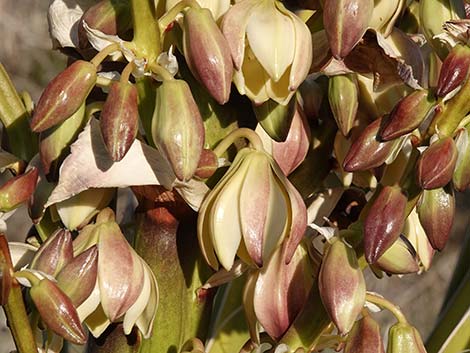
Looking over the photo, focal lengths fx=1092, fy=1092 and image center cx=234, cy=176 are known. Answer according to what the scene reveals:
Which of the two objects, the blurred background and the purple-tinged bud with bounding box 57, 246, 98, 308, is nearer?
the purple-tinged bud with bounding box 57, 246, 98, 308

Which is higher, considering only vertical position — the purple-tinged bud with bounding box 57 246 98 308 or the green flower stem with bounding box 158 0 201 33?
the green flower stem with bounding box 158 0 201 33

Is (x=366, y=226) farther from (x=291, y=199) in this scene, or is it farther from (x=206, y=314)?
(x=206, y=314)

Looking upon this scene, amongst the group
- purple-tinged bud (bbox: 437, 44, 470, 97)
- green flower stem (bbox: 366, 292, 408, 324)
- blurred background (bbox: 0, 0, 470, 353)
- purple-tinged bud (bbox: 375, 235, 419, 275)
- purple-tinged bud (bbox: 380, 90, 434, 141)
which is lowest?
blurred background (bbox: 0, 0, 470, 353)

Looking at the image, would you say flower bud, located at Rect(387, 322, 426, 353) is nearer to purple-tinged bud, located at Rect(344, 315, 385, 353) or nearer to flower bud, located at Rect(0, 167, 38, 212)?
purple-tinged bud, located at Rect(344, 315, 385, 353)

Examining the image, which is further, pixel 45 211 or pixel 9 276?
pixel 45 211

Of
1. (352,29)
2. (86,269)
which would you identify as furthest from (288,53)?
(86,269)

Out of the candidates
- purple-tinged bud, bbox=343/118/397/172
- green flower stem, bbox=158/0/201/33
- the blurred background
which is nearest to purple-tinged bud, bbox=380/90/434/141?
purple-tinged bud, bbox=343/118/397/172

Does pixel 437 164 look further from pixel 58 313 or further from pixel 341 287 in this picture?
pixel 58 313

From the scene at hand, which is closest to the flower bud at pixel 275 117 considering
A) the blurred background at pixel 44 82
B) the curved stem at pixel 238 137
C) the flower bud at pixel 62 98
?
the curved stem at pixel 238 137
